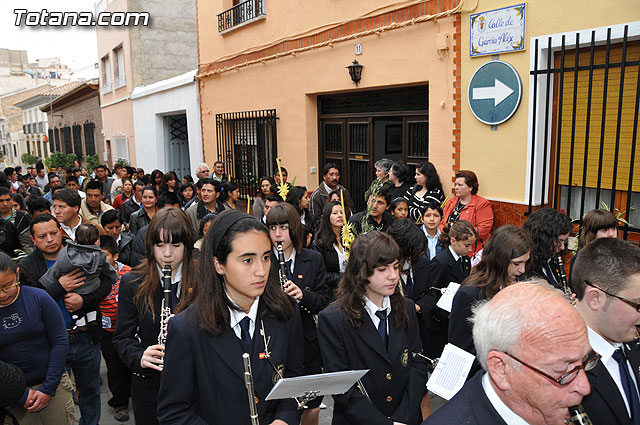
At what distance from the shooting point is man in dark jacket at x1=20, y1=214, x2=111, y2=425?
3885 millimetres

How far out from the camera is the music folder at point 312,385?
79.4 inches

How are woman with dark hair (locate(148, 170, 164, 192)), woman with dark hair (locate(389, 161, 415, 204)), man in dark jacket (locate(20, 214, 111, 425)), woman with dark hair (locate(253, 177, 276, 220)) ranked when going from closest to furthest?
man in dark jacket (locate(20, 214, 111, 425)) → woman with dark hair (locate(389, 161, 415, 204)) → woman with dark hair (locate(253, 177, 276, 220)) → woman with dark hair (locate(148, 170, 164, 192))

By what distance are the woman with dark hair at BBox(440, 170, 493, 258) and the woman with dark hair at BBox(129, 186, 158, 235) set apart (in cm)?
403

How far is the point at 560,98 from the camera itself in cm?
568

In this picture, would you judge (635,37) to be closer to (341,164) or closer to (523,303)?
(523,303)

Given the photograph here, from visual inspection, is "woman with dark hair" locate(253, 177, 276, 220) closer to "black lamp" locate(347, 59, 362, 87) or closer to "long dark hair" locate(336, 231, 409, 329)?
"black lamp" locate(347, 59, 362, 87)

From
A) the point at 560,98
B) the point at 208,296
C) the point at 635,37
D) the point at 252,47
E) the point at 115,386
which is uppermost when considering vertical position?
the point at 252,47

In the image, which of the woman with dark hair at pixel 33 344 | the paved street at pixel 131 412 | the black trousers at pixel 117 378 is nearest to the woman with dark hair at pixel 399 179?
the paved street at pixel 131 412

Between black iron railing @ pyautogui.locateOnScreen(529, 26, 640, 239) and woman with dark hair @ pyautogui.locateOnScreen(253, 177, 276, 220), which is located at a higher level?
black iron railing @ pyautogui.locateOnScreen(529, 26, 640, 239)

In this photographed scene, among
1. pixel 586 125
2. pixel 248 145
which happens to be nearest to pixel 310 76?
pixel 248 145

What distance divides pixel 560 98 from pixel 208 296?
506cm

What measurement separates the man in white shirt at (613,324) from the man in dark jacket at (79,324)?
11.6 feet

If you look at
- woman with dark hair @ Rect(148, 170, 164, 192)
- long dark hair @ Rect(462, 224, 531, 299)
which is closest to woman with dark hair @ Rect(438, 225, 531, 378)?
long dark hair @ Rect(462, 224, 531, 299)

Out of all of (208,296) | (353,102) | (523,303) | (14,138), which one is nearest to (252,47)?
(353,102)
